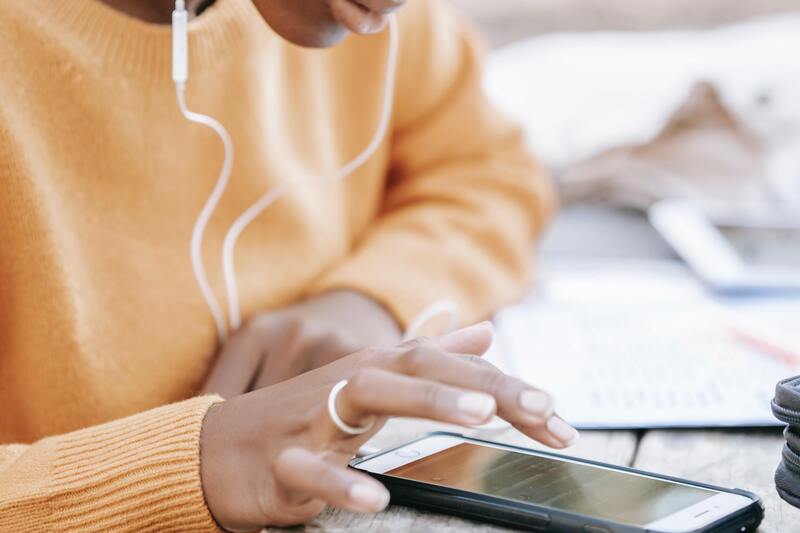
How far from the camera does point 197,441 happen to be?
19.7 inches

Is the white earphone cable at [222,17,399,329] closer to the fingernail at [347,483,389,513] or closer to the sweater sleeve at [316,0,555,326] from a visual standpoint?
the sweater sleeve at [316,0,555,326]

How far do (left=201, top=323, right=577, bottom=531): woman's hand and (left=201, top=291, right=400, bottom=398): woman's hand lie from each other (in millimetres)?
217

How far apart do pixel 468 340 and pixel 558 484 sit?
3.4 inches

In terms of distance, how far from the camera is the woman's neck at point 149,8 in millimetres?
712

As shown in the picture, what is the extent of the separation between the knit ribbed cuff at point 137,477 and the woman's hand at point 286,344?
18 centimetres

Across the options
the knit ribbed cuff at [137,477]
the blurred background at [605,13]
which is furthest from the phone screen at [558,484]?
the blurred background at [605,13]

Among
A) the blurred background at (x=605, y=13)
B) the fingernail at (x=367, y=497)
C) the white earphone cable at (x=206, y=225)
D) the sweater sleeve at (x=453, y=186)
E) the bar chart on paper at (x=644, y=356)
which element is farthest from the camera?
the blurred background at (x=605, y=13)

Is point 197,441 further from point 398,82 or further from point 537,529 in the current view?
point 398,82

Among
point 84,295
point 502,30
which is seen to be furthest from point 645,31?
point 84,295

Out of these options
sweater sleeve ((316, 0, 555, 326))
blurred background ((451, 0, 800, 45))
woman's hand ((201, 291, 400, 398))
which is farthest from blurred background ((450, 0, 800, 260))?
woman's hand ((201, 291, 400, 398))

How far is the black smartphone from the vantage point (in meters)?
0.44

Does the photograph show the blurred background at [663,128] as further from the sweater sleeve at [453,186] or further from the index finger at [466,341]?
the index finger at [466,341]

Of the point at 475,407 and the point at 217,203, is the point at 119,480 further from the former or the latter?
the point at 217,203

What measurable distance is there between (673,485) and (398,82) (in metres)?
0.64
